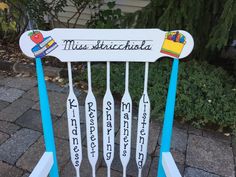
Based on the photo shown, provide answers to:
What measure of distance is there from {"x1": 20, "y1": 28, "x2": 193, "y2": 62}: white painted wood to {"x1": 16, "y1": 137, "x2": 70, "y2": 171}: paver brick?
0.97 meters

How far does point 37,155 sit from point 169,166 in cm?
106

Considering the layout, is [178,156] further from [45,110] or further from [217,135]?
[45,110]

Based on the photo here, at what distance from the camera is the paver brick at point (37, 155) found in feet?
5.21

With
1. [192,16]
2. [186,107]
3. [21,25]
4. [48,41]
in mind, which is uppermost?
[48,41]

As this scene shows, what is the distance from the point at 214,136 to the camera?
188cm

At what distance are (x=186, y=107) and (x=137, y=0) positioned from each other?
1638 millimetres

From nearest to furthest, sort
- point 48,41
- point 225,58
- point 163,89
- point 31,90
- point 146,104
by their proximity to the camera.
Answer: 1. point 48,41
2. point 146,104
3. point 163,89
4. point 31,90
5. point 225,58

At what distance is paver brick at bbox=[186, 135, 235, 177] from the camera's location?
1.59 m

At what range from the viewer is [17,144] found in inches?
68.8

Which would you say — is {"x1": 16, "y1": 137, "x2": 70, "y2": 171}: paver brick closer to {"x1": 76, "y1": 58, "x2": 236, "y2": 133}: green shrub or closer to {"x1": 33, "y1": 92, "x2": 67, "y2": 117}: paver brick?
{"x1": 33, "y1": 92, "x2": 67, "y2": 117}: paver brick

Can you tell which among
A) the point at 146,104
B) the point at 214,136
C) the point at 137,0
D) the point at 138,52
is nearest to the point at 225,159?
the point at 214,136

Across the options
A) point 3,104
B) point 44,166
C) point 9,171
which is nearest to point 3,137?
point 9,171

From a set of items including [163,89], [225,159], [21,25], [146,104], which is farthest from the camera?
[21,25]

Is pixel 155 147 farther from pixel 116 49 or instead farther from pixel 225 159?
pixel 116 49
